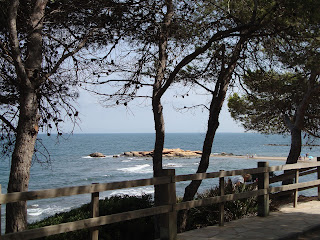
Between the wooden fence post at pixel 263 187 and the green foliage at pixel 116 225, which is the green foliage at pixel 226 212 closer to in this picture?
the green foliage at pixel 116 225

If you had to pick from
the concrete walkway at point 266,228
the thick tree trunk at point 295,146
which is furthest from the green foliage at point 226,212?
the thick tree trunk at point 295,146

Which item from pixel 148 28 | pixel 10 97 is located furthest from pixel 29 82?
pixel 148 28

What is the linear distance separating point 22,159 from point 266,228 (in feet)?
14.4

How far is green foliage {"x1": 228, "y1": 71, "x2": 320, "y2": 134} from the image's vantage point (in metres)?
11.8

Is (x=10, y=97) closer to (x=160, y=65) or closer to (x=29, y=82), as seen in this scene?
(x=29, y=82)

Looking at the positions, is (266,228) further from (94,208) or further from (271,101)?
(271,101)

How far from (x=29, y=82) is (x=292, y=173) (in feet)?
22.5

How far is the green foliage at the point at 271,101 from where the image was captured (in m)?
11.8

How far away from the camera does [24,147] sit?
6.42m

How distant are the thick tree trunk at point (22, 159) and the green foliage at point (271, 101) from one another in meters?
6.36

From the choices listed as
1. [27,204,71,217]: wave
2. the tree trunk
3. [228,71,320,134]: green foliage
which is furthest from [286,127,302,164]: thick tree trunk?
[27,204,71,217]: wave

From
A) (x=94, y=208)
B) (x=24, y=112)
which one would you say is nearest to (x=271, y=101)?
(x=24, y=112)

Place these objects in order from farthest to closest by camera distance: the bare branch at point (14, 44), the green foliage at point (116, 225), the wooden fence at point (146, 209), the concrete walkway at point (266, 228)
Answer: the green foliage at point (116, 225)
the bare branch at point (14, 44)
the concrete walkway at point (266, 228)
the wooden fence at point (146, 209)

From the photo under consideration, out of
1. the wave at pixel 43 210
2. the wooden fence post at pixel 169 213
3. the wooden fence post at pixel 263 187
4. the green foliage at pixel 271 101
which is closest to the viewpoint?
the wooden fence post at pixel 169 213
